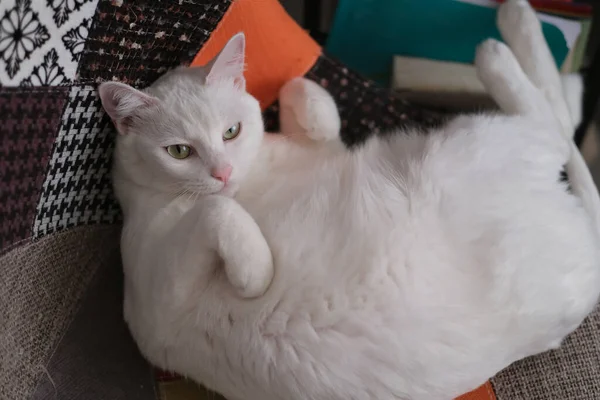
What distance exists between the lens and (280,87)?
1414mm

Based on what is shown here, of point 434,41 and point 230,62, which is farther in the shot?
point 434,41

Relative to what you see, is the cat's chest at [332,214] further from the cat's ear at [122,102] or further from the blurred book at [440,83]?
the blurred book at [440,83]

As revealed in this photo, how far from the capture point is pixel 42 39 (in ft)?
2.97

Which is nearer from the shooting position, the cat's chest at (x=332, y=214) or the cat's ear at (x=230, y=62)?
the cat's chest at (x=332, y=214)

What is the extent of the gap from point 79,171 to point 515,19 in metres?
1.10

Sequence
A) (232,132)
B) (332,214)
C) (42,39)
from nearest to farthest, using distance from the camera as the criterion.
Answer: (42,39) → (332,214) → (232,132)

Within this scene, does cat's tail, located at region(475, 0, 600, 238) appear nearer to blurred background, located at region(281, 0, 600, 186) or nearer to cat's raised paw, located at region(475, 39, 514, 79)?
cat's raised paw, located at region(475, 39, 514, 79)

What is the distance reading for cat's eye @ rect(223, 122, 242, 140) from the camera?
116 centimetres

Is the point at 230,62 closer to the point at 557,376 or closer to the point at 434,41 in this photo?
the point at 434,41

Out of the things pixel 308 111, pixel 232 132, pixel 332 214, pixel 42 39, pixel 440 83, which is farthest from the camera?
pixel 440 83

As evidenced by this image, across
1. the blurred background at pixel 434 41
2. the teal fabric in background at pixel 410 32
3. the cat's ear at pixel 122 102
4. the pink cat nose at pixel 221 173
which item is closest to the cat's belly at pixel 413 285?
the pink cat nose at pixel 221 173

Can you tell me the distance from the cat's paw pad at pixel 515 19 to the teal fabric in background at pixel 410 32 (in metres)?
0.16

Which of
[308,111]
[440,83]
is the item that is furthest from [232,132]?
[440,83]

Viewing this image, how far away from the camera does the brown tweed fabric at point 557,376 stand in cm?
113
